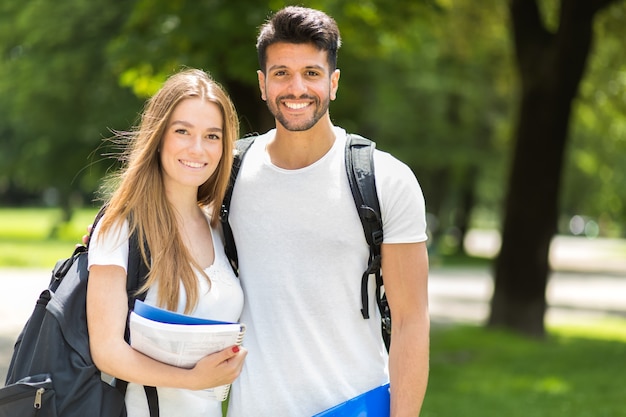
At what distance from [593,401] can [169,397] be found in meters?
7.21

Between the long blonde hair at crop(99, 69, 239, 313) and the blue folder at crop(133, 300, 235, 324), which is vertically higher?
the long blonde hair at crop(99, 69, 239, 313)

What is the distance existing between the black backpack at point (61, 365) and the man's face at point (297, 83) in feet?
2.44

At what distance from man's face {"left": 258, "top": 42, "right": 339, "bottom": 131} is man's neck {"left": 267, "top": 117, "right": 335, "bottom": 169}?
0.07 metres

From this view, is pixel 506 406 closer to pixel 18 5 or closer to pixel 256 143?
pixel 256 143

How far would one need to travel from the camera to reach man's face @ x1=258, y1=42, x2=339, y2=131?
128 inches

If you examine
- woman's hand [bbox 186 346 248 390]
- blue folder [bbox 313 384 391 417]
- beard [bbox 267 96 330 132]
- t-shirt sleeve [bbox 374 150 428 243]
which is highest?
beard [bbox 267 96 330 132]

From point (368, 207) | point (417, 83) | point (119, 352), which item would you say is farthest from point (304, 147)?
point (417, 83)

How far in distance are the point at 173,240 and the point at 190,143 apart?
33cm

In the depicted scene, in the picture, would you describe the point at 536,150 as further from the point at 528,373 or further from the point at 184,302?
the point at 184,302

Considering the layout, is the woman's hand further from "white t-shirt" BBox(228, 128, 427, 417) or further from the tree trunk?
the tree trunk

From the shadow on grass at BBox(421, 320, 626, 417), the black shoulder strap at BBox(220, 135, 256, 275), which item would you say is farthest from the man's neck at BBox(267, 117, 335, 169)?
the shadow on grass at BBox(421, 320, 626, 417)

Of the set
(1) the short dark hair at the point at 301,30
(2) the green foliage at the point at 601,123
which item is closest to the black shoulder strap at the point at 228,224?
(1) the short dark hair at the point at 301,30

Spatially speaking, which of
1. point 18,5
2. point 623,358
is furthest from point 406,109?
point 623,358

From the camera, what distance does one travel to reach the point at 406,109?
97.5 ft
